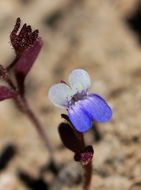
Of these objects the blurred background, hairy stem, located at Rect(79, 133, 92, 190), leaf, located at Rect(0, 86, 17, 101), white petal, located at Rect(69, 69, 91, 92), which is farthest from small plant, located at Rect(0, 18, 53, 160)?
hairy stem, located at Rect(79, 133, 92, 190)

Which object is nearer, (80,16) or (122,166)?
(122,166)

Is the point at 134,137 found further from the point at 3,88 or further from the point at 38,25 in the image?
the point at 38,25

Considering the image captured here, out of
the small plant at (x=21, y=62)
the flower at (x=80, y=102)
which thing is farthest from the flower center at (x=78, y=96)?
the small plant at (x=21, y=62)

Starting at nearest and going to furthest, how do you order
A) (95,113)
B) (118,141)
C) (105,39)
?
1. (95,113)
2. (118,141)
3. (105,39)

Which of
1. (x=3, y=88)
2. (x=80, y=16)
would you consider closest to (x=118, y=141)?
(x=3, y=88)

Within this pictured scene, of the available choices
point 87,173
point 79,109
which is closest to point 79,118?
point 79,109

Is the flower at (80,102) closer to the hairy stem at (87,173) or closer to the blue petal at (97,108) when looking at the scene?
the blue petal at (97,108)

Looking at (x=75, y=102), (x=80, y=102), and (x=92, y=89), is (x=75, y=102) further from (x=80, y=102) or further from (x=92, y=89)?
(x=92, y=89)
